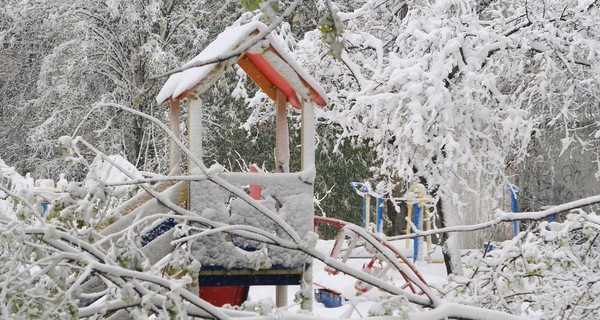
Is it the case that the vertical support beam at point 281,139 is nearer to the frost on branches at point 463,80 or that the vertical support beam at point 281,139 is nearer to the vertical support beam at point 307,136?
the vertical support beam at point 307,136

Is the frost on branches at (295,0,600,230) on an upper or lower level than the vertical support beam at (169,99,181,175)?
upper

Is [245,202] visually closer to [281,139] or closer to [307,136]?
[307,136]

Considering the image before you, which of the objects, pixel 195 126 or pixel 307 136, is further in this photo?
pixel 307 136

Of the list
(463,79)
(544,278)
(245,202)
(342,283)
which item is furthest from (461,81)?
(544,278)

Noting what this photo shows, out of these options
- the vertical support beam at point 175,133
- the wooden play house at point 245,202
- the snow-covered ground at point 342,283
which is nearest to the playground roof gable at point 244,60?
the wooden play house at point 245,202

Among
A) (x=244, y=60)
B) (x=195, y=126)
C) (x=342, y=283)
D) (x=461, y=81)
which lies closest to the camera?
(x=195, y=126)

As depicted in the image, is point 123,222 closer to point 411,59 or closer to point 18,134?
point 411,59

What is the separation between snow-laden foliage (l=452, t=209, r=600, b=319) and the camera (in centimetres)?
342

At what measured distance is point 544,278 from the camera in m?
3.65

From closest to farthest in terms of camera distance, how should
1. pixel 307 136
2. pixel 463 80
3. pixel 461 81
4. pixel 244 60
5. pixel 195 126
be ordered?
pixel 195 126 < pixel 307 136 < pixel 244 60 < pixel 463 80 < pixel 461 81

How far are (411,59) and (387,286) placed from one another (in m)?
6.63

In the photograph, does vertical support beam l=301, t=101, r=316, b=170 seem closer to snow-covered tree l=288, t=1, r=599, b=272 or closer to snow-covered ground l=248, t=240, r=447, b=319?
snow-covered ground l=248, t=240, r=447, b=319


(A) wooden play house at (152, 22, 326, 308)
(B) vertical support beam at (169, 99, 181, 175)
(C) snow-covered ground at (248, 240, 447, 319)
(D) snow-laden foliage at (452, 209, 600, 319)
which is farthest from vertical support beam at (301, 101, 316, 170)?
(D) snow-laden foliage at (452, 209, 600, 319)

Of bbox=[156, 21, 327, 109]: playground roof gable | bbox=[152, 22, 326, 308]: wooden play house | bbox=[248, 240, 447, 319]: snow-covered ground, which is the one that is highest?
bbox=[156, 21, 327, 109]: playground roof gable
